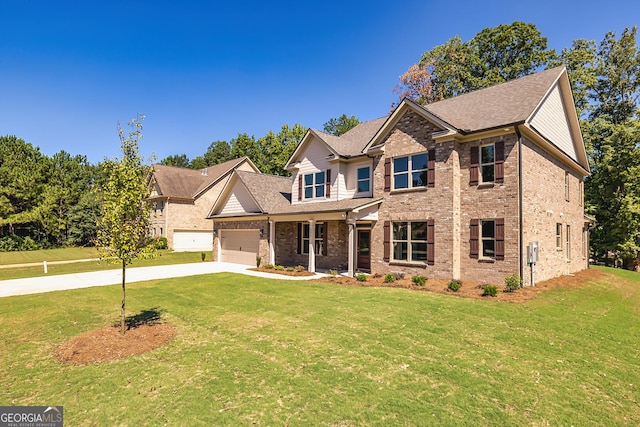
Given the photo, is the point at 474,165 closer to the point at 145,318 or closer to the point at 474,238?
the point at 474,238

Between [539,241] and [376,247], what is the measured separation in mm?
7139

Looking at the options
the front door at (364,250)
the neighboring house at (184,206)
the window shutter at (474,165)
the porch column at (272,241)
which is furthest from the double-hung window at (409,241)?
the neighboring house at (184,206)

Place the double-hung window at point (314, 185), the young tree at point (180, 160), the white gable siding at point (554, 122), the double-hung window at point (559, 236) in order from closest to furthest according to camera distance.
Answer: the white gable siding at point (554, 122), the double-hung window at point (559, 236), the double-hung window at point (314, 185), the young tree at point (180, 160)

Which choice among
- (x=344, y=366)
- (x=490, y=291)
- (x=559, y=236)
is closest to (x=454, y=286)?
(x=490, y=291)

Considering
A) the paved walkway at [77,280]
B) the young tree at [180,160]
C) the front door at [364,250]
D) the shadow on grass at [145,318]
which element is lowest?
the paved walkway at [77,280]

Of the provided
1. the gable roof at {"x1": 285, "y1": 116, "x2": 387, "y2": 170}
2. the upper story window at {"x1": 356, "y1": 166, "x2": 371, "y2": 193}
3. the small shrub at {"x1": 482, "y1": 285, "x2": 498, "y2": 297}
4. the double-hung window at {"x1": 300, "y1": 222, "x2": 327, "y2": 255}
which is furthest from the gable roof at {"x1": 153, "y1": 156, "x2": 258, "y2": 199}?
the small shrub at {"x1": 482, "y1": 285, "x2": 498, "y2": 297}

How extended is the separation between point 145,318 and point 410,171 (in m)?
12.3

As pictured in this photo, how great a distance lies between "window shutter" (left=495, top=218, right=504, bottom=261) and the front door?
21.0 ft

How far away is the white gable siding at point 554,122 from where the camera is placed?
1503cm

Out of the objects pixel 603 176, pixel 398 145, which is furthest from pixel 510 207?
pixel 603 176

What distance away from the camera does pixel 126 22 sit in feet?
46.7

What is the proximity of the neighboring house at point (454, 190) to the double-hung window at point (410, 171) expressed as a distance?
0.05 m

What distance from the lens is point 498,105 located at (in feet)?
49.9

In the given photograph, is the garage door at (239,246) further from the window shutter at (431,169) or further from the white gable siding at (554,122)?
the white gable siding at (554,122)
